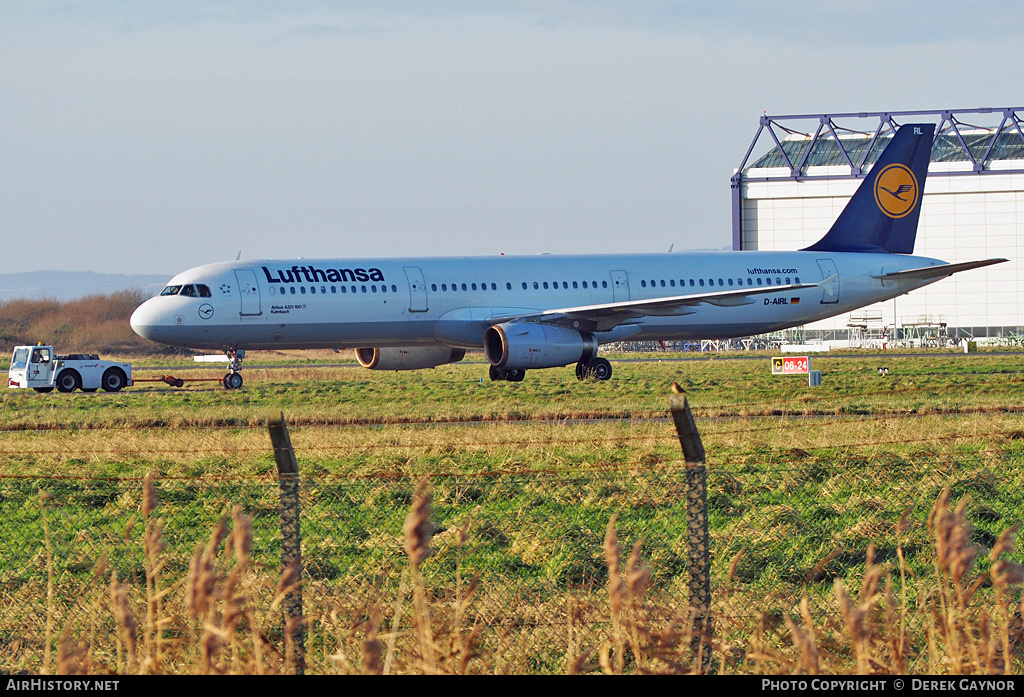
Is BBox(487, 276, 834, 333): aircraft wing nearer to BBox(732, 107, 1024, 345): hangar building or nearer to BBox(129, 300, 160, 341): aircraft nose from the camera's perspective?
BBox(129, 300, 160, 341): aircraft nose

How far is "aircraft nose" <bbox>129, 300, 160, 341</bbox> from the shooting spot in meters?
32.7

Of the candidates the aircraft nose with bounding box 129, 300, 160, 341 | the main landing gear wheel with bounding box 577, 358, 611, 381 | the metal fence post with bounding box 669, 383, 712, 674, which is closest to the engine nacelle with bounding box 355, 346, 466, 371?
the main landing gear wheel with bounding box 577, 358, 611, 381

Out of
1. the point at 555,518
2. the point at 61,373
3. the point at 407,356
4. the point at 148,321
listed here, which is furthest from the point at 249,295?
the point at 555,518

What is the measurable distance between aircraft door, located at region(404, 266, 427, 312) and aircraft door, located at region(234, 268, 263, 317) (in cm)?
397

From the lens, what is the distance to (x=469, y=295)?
114ft

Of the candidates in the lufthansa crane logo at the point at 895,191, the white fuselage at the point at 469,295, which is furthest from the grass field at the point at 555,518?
the lufthansa crane logo at the point at 895,191

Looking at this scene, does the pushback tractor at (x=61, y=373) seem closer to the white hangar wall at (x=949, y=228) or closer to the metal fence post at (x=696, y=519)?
the metal fence post at (x=696, y=519)

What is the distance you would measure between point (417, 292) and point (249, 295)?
14.4 ft

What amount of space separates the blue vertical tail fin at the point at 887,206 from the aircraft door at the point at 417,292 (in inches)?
507

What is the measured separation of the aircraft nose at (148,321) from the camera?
32656mm

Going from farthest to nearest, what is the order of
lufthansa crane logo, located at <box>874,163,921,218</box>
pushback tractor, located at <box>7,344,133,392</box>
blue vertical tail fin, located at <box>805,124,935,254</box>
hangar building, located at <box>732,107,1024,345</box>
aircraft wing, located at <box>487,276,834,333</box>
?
hangar building, located at <box>732,107,1024,345</box>, lufthansa crane logo, located at <box>874,163,921,218</box>, blue vertical tail fin, located at <box>805,124,935,254</box>, pushback tractor, located at <box>7,344,133,392</box>, aircraft wing, located at <box>487,276,834,333</box>

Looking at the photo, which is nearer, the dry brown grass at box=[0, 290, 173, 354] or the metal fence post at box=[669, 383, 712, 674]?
the metal fence post at box=[669, 383, 712, 674]

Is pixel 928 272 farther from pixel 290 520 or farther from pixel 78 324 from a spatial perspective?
pixel 78 324
